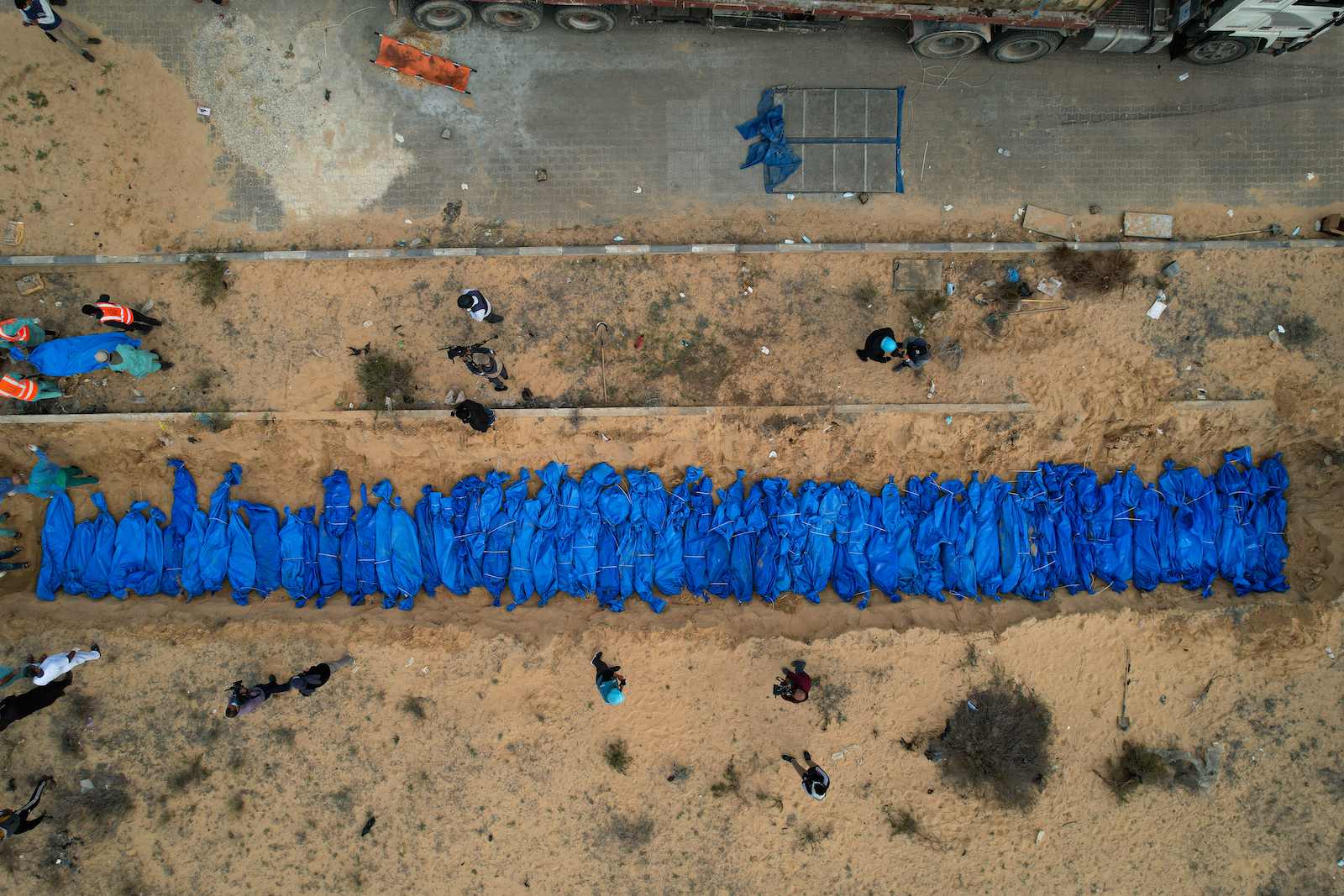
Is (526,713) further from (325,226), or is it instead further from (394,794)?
(325,226)

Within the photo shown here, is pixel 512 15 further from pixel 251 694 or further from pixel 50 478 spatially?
pixel 251 694

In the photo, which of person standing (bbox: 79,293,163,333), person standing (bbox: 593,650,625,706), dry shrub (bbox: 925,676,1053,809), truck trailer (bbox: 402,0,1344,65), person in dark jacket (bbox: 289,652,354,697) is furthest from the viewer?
dry shrub (bbox: 925,676,1053,809)

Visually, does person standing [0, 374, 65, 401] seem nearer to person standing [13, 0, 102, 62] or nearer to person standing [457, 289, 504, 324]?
person standing [13, 0, 102, 62]

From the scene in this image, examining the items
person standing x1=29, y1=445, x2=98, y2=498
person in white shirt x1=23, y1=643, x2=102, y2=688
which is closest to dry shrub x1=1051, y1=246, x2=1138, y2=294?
person standing x1=29, y1=445, x2=98, y2=498

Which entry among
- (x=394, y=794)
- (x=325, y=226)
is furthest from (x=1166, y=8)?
(x=394, y=794)

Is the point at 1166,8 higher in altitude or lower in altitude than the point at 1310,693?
higher

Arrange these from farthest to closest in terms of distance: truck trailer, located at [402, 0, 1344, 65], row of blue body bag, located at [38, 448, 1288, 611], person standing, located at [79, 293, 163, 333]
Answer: row of blue body bag, located at [38, 448, 1288, 611] < person standing, located at [79, 293, 163, 333] < truck trailer, located at [402, 0, 1344, 65]
